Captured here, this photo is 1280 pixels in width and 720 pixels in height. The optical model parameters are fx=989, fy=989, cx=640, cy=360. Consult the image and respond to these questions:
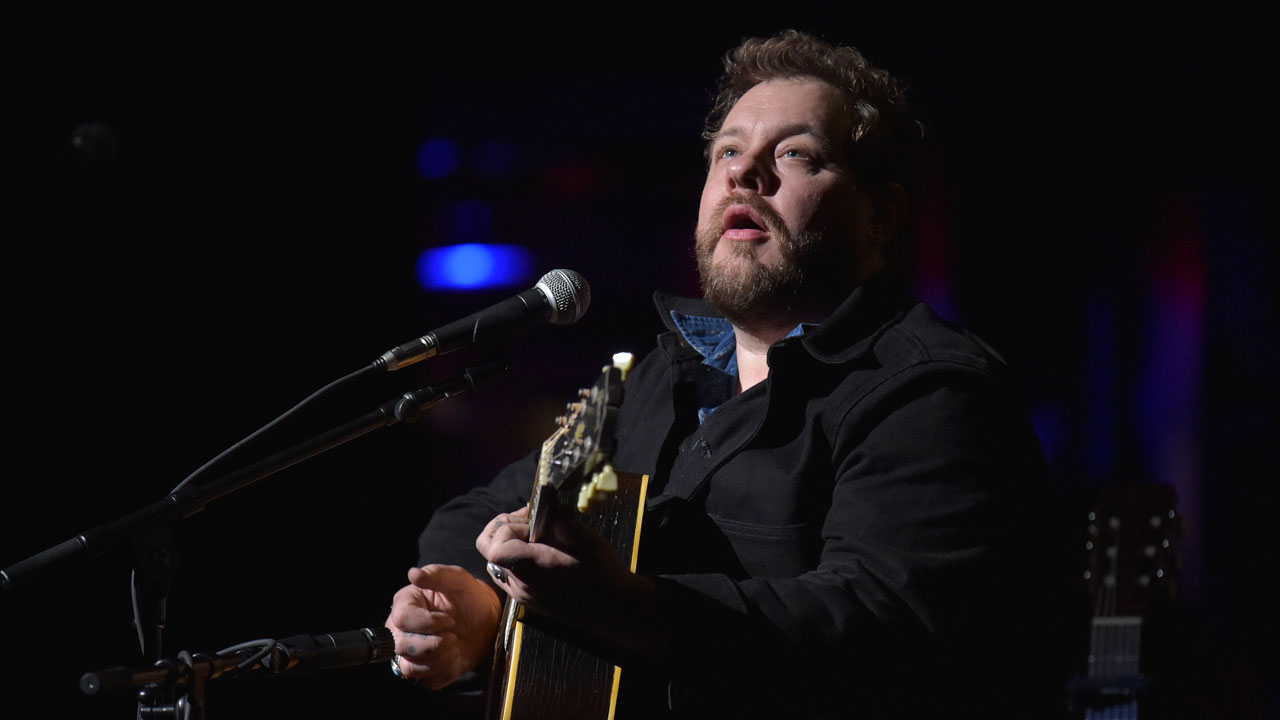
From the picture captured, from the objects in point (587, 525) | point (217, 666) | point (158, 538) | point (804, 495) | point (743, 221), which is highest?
point (743, 221)

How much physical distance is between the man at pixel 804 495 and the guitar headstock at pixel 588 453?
0.08 m

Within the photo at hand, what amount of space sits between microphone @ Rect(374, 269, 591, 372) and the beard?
0.51m

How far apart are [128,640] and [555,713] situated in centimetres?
174

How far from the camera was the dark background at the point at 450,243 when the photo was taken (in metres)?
2.82

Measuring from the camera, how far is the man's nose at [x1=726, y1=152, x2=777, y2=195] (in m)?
2.34

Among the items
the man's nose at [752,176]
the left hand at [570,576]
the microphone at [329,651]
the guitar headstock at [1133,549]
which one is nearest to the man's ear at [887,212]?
the man's nose at [752,176]

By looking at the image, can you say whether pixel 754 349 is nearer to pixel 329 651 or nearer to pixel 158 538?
pixel 329 651

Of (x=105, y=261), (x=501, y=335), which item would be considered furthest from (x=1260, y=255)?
(x=105, y=261)

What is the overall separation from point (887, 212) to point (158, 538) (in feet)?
6.02

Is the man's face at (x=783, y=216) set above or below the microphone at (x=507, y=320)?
above

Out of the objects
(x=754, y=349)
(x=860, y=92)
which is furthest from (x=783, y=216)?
(x=860, y=92)

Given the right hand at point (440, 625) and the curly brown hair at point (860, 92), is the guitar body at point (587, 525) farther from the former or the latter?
the curly brown hair at point (860, 92)

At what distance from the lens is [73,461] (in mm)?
2816

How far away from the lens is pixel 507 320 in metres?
1.83
